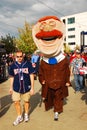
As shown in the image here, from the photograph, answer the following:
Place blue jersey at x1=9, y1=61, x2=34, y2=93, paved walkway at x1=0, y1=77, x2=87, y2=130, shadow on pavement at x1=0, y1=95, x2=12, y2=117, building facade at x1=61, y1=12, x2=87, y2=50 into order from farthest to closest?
building facade at x1=61, y1=12, x2=87, y2=50 < shadow on pavement at x1=0, y1=95, x2=12, y2=117 < blue jersey at x1=9, y1=61, x2=34, y2=93 < paved walkway at x1=0, y1=77, x2=87, y2=130

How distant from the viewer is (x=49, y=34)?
7.74 m

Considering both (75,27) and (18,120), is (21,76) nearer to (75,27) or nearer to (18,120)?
(18,120)

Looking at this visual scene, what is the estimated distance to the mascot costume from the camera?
7793 mm

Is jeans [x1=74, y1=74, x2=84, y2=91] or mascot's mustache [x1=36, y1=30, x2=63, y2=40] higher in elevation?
mascot's mustache [x1=36, y1=30, x2=63, y2=40]

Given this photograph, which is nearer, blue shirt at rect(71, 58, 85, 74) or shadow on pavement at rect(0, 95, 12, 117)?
shadow on pavement at rect(0, 95, 12, 117)

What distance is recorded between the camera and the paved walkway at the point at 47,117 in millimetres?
6871

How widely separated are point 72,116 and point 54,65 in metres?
1.30

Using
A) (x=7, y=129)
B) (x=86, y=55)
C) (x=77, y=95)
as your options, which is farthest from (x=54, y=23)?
(x=86, y=55)

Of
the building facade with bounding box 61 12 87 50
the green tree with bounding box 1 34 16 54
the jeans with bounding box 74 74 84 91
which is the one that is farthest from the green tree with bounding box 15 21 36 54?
the jeans with bounding box 74 74 84 91

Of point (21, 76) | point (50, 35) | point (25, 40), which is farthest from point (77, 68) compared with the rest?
point (25, 40)

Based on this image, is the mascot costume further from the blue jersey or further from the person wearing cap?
the person wearing cap

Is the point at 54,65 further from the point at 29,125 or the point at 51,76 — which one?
the point at 29,125

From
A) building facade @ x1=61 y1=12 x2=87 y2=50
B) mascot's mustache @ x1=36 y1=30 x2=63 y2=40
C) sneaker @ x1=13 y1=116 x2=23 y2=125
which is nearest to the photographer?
sneaker @ x1=13 y1=116 x2=23 y2=125

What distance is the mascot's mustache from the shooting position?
Answer: 773 centimetres
